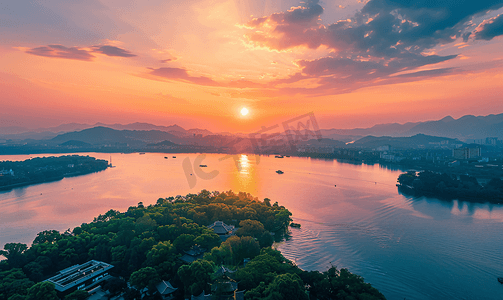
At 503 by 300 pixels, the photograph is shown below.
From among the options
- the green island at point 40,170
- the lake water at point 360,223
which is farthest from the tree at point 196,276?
the green island at point 40,170

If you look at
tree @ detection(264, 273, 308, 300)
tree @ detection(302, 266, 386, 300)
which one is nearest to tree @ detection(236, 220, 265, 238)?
tree @ detection(302, 266, 386, 300)

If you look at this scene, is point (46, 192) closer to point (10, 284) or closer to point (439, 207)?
point (10, 284)

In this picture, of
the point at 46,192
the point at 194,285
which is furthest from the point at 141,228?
the point at 46,192

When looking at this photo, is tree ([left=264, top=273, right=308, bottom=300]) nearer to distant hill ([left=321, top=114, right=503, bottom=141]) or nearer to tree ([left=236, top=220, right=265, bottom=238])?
tree ([left=236, top=220, right=265, bottom=238])

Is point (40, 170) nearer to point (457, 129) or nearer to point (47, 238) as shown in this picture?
point (47, 238)

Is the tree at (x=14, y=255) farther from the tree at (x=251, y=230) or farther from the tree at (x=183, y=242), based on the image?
the tree at (x=251, y=230)

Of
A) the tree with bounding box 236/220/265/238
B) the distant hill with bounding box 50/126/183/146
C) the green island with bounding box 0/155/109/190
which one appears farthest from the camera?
the distant hill with bounding box 50/126/183/146

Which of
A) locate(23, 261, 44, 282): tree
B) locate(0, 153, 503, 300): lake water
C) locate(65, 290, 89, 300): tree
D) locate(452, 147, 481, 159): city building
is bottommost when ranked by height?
locate(0, 153, 503, 300): lake water
